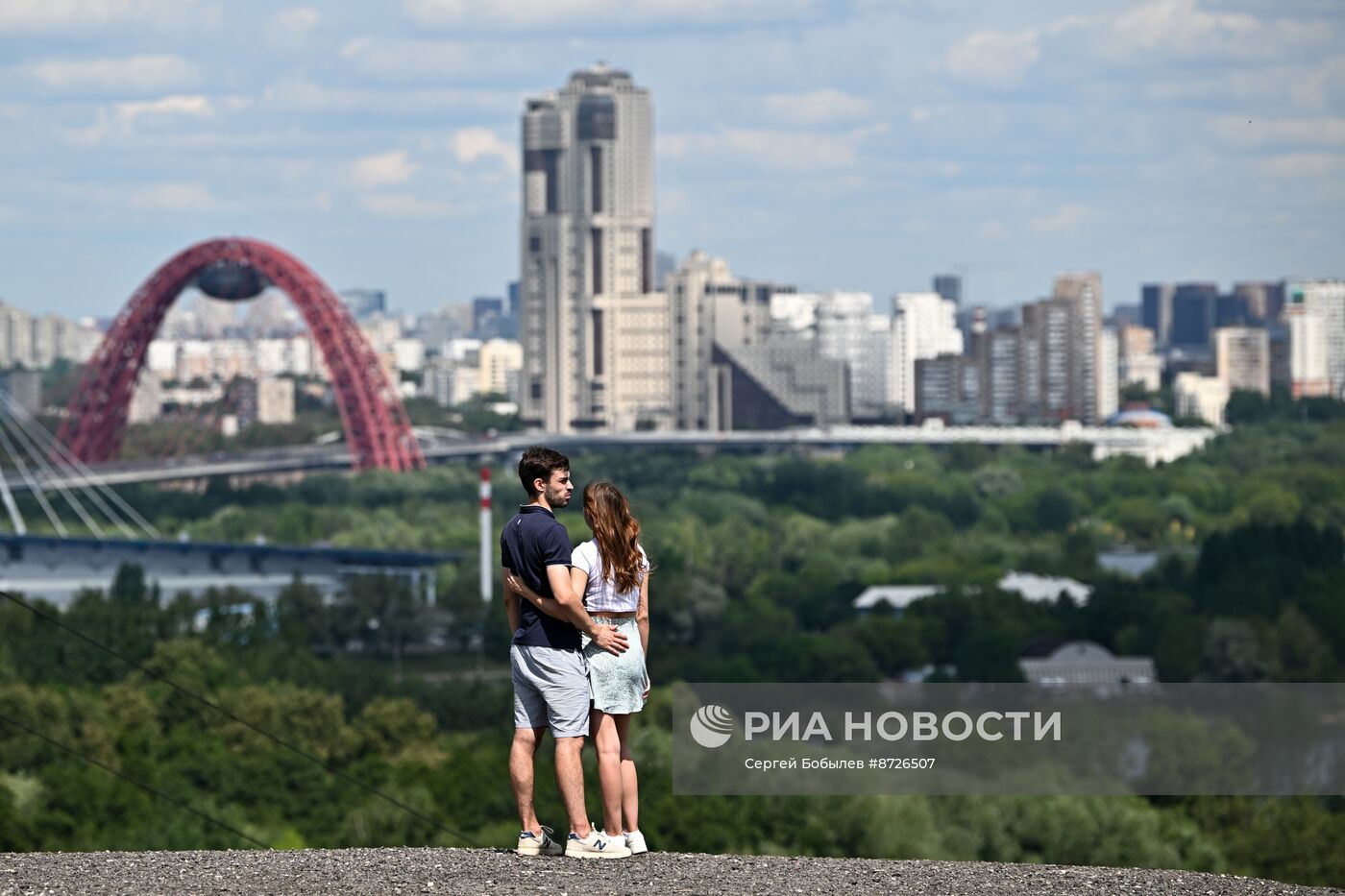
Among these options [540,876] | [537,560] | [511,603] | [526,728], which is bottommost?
[540,876]

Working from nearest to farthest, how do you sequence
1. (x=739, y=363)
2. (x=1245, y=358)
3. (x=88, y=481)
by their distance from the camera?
1. (x=88, y=481)
2. (x=739, y=363)
3. (x=1245, y=358)

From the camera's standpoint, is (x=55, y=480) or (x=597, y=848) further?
(x=55, y=480)

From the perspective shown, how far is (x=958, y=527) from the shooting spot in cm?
6944

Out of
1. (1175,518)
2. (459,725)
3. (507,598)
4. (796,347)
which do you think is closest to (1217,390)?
(796,347)

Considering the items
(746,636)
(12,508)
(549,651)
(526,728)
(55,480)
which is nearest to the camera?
(549,651)

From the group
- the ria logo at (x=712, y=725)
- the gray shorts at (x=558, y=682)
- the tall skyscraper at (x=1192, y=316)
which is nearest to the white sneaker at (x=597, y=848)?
the gray shorts at (x=558, y=682)

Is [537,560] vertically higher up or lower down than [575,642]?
higher up

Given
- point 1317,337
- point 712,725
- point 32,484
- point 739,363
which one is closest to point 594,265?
point 739,363

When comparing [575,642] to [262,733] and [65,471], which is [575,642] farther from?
[65,471]

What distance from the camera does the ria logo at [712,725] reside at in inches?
340

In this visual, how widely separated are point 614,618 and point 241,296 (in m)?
68.8

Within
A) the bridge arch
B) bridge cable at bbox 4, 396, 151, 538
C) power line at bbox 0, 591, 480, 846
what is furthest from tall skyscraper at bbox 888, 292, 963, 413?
power line at bbox 0, 591, 480, 846

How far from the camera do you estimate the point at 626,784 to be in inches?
306

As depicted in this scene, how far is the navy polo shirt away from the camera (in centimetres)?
748
